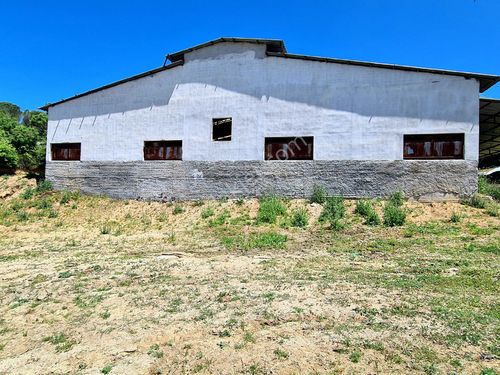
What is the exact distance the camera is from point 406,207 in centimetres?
1326

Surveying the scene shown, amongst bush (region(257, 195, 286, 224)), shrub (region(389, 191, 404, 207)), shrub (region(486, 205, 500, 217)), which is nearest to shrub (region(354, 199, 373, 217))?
shrub (region(389, 191, 404, 207))

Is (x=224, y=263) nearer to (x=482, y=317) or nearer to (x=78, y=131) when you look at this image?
(x=482, y=317)

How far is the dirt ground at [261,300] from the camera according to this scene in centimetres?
433

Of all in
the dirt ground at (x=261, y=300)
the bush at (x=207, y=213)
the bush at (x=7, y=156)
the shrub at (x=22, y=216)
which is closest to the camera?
the dirt ground at (x=261, y=300)

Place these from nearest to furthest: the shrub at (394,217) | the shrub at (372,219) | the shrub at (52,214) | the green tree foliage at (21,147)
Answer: the shrub at (394,217), the shrub at (372,219), the shrub at (52,214), the green tree foliage at (21,147)

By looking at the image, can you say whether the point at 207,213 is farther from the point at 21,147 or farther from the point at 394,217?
the point at 21,147

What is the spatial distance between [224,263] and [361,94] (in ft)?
31.9

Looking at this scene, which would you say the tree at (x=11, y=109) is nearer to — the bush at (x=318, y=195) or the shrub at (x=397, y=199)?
the bush at (x=318, y=195)

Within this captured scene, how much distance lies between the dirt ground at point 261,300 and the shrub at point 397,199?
3.72ft

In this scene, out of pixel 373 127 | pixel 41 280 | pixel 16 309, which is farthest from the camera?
pixel 373 127

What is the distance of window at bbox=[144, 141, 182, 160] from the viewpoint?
661 inches

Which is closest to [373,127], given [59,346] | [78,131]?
[59,346]

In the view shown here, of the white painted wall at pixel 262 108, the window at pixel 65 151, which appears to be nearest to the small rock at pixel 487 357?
the white painted wall at pixel 262 108

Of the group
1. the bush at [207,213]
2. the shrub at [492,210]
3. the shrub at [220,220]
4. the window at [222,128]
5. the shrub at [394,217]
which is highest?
the window at [222,128]
